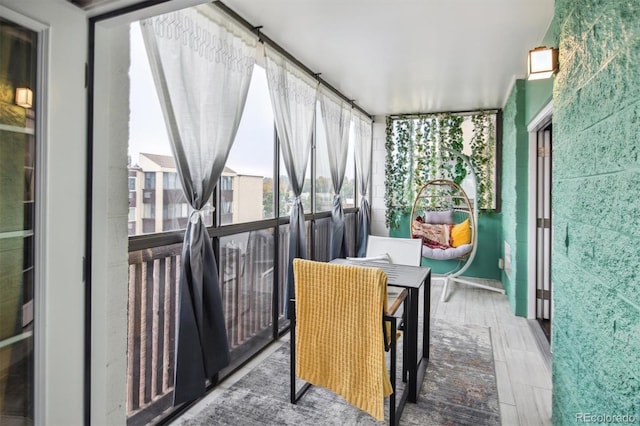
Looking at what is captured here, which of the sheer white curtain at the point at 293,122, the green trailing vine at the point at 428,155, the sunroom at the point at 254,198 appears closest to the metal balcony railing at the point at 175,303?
the sunroom at the point at 254,198

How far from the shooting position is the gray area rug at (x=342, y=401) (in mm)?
1927

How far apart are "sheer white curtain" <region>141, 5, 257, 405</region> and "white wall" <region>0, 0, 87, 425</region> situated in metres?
0.62

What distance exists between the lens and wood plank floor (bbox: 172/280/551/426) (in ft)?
6.64

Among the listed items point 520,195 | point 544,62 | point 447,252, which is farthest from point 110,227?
point 447,252

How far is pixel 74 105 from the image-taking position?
1.21 metres

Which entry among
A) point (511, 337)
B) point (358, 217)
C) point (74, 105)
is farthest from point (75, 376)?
point (358, 217)

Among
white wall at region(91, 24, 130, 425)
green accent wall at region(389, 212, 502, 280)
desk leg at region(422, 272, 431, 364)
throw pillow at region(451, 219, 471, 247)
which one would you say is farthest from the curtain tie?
green accent wall at region(389, 212, 502, 280)

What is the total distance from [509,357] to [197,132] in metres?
2.68

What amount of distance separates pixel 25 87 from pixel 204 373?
158cm

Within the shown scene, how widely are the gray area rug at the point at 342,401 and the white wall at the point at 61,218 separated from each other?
35.6 inches

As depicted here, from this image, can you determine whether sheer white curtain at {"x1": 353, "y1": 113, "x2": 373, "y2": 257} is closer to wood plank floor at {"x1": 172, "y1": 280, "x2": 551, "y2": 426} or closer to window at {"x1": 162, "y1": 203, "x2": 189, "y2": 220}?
wood plank floor at {"x1": 172, "y1": 280, "x2": 551, "y2": 426}

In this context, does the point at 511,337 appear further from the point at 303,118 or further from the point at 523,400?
the point at 303,118

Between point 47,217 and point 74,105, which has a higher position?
point 74,105

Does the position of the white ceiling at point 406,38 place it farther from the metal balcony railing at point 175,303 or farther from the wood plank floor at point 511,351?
the wood plank floor at point 511,351
